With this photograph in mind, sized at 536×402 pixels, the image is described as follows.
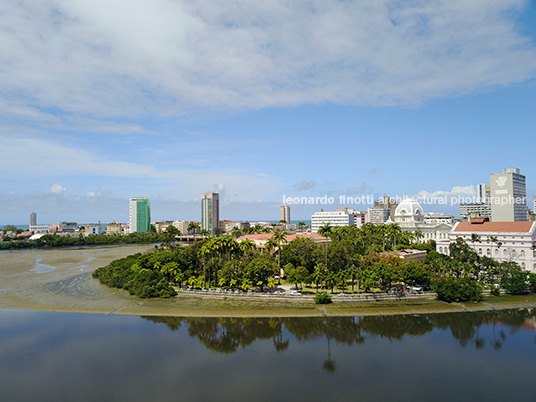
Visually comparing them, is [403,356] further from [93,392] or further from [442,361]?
[93,392]

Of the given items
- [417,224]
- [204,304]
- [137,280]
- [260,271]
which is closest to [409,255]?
[260,271]

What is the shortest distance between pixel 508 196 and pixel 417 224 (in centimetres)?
6474

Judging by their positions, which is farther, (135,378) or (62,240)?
A: (62,240)

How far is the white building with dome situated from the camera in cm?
12444

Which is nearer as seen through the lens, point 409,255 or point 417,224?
point 409,255

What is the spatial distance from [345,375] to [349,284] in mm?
37002

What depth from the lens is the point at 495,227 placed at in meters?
80.6

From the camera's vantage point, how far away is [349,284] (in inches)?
2672

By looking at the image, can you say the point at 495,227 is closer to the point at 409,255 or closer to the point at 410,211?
the point at 409,255

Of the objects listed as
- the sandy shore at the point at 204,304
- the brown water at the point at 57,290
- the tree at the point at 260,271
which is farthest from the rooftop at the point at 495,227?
the brown water at the point at 57,290

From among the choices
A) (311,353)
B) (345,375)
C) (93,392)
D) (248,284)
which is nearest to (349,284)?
(248,284)

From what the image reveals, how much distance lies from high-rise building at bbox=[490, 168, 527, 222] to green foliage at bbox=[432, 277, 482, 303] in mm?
135532

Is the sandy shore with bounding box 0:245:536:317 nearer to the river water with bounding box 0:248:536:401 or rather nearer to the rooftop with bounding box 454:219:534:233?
the river water with bounding box 0:248:536:401

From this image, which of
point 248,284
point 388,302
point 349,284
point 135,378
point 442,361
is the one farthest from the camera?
point 349,284
